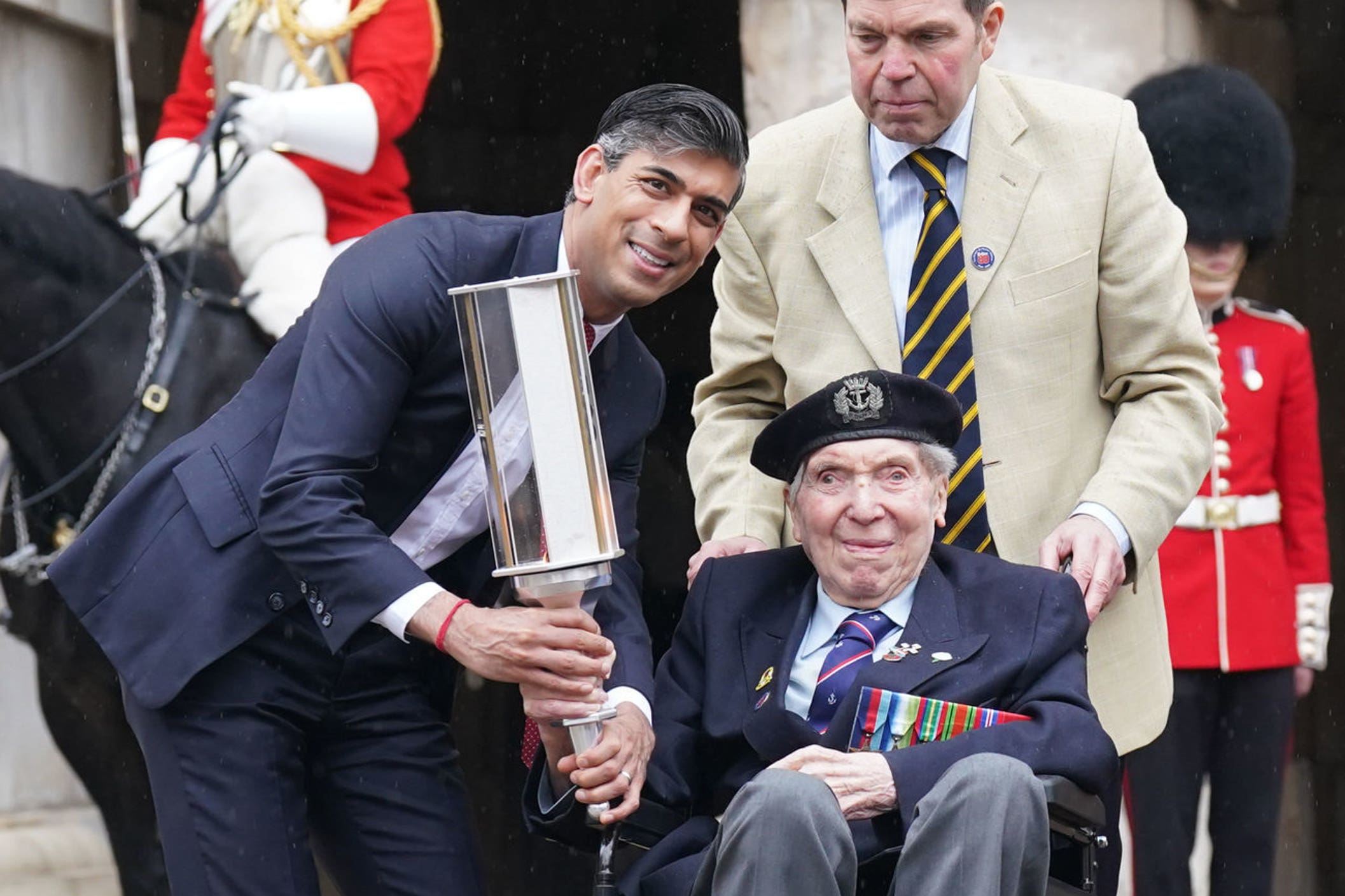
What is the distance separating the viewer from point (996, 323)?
11.5ft

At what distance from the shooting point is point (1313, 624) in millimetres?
5098

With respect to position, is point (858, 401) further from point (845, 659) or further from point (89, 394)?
point (89, 394)

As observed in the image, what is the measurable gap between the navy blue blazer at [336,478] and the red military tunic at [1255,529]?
196cm

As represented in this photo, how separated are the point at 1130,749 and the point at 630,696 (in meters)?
0.82

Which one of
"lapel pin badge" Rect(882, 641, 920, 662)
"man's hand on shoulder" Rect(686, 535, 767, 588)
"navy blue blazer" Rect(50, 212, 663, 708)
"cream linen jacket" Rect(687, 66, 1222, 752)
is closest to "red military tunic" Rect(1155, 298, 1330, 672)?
"cream linen jacket" Rect(687, 66, 1222, 752)

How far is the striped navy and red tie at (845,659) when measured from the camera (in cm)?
331

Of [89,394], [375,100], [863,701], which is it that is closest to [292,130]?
[375,100]

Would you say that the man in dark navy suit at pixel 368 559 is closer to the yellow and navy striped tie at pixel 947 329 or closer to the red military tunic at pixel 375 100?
the yellow and navy striped tie at pixel 947 329

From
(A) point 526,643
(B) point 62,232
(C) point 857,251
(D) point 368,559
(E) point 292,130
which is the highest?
(E) point 292,130

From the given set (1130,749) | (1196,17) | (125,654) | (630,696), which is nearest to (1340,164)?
(1196,17)

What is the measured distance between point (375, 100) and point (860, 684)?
266 cm

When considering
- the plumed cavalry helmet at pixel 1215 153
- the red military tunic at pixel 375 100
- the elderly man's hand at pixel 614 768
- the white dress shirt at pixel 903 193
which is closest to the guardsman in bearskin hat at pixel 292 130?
the red military tunic at pixel 375 100

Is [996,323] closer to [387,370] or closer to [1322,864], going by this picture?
[387,370]

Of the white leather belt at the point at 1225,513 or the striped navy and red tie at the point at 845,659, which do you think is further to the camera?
the white leather belt at the point at 1225,513
